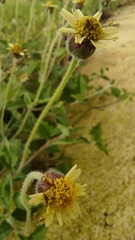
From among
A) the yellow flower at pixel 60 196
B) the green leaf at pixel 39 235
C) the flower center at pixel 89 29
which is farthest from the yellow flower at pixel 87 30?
the green leaf at pixel 39 235

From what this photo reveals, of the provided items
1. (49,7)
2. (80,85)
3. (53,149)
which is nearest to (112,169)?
(53,149)

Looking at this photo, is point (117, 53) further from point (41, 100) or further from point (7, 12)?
point (7, 12)

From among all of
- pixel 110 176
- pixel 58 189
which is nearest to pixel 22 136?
pixel 110 176

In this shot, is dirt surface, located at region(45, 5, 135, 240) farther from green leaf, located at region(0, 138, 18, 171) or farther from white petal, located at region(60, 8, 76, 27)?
white petal, located at region(60, 8, 76, 27)

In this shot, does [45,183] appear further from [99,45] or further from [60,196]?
[99,45]

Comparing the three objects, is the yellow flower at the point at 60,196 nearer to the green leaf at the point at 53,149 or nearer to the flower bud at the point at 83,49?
the flower bud at the point at 83,49
